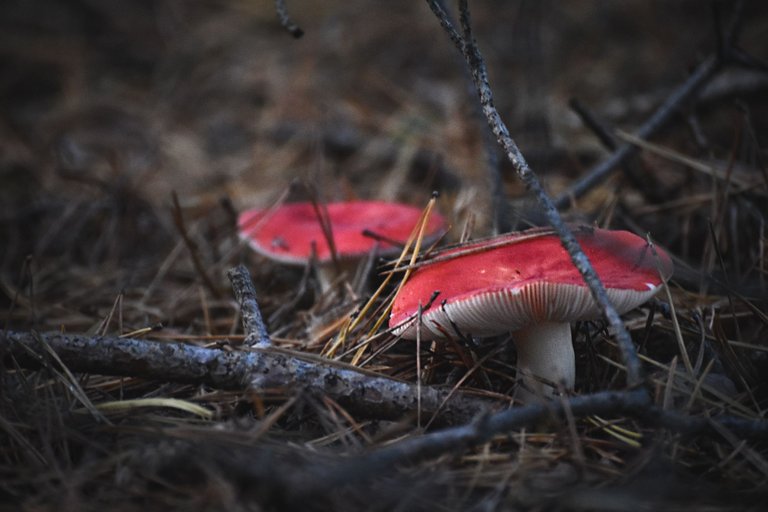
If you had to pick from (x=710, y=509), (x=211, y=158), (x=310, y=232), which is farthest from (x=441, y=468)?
(x=211, y=158)

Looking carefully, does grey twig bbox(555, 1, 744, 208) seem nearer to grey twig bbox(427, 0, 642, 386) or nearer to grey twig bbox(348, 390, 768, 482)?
grey twig bbox(427, 0, 642, 386)

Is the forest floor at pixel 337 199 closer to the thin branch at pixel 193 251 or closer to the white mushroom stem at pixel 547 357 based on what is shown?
the thin branch at pixel 193 251

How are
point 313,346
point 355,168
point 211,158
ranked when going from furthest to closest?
point 211,158 → point 355,168 → point 313,346

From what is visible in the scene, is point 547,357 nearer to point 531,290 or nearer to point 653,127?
point 531,290

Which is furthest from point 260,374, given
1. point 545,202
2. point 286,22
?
point 286,22

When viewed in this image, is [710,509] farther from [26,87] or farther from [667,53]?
[26,87]

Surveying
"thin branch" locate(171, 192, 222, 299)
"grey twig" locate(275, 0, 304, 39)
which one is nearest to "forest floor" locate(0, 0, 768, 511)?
"thin branch" locate(171, 192, 222, 299)

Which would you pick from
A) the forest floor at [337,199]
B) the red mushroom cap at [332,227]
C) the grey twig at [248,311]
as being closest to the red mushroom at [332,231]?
the red mushroom cap at [332,227]
